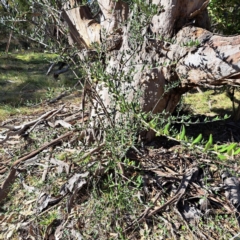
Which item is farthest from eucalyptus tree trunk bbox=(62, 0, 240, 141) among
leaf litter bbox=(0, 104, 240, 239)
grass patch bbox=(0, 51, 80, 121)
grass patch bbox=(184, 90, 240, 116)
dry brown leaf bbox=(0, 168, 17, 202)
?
grass patch bbox=(184, 90, 240, 116)

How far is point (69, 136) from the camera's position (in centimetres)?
281

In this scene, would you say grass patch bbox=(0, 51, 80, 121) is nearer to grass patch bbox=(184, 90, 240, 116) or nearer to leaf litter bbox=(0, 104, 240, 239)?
leaf litter bbox=(0, 104, 240, 239)

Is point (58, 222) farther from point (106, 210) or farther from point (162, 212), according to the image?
point (162, 212)

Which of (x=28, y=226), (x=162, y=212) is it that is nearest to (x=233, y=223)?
(x=162, y=212)

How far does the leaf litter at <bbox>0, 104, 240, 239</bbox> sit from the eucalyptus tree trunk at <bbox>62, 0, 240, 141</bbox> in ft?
1.59

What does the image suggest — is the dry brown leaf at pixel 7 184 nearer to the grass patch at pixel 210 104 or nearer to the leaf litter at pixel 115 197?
the leaf litter at pixel 115 197

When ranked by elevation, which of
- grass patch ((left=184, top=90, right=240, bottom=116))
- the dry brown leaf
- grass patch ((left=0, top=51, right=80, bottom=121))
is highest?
the dry brown leaf

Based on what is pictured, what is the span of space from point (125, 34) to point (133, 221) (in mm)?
1586

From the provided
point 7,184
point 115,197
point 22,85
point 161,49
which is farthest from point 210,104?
point 22,85

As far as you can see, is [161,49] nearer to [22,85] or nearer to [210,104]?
[210,104]

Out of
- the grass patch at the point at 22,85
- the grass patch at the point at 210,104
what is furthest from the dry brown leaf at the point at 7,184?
the grass patch at the point at 210,104

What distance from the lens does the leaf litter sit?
2.03 metres

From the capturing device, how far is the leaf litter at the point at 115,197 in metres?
2.03

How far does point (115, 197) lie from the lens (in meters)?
1.98
